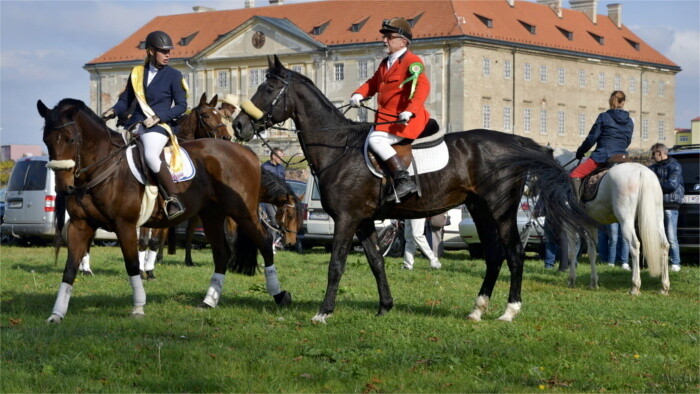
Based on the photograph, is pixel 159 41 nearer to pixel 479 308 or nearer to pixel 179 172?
pixel 179 172

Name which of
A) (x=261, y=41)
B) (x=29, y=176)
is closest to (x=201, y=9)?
(x=261, y=41)

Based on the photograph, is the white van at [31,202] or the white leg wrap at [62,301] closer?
the white leg wrap at [62,301]

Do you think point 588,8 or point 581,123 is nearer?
point 581,123

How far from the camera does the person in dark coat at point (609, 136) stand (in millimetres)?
15523

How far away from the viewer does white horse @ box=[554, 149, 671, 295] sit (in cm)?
1431

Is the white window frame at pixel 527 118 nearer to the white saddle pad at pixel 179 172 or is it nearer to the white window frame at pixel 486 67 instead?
the white window frame at pixel 486 67

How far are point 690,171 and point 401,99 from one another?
11.4m

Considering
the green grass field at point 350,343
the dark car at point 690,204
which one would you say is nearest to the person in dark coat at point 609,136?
the green grass field at point 350,343

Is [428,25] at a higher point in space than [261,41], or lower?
higher

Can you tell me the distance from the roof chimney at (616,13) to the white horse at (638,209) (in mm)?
104043

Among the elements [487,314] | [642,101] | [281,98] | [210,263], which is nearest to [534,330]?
[487,314]

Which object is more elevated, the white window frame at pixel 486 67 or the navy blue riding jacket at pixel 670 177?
the white window frame at pixel 486 67

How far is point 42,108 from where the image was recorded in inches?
426

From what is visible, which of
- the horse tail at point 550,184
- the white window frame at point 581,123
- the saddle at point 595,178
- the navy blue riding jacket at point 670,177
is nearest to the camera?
the horse tail at point 550,184
